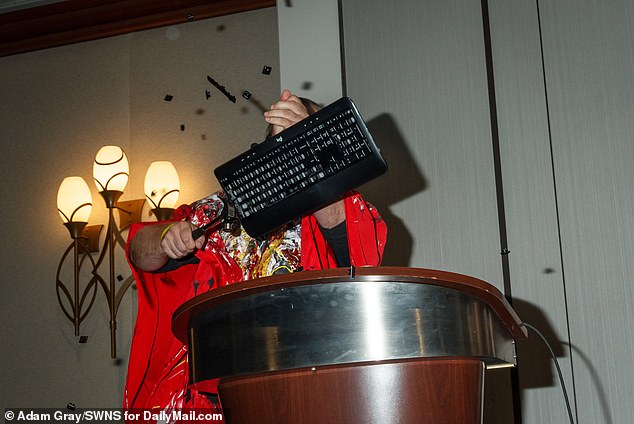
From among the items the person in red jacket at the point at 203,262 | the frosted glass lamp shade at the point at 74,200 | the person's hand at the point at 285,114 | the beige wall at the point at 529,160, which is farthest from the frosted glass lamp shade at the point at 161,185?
the person's hand at the point at 285,114

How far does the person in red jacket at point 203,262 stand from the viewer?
1.67 m

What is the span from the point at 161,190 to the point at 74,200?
393 mm

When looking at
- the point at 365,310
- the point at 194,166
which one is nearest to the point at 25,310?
the point at 194,166

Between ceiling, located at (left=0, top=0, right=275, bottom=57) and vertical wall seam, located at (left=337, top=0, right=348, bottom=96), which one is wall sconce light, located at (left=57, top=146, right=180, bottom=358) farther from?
vertical wall seam, located at (left=337, top=0, right=348, bottom=96)

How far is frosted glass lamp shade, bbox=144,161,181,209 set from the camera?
298 cm

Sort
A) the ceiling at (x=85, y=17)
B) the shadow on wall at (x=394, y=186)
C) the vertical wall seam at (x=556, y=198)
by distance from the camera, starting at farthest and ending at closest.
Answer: the ceiling at (x=85, y=17) → the shadow on wall at (x=394, y=186) → the vertical wall seam at (x=556, y=198)

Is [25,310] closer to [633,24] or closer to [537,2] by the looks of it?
[537,2]

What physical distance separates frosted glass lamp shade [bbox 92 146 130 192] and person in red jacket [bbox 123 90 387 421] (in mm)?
1223

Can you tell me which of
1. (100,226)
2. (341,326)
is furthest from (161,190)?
(341,326)

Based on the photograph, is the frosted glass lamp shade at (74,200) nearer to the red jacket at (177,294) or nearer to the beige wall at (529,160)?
the beige wall at (529,160)

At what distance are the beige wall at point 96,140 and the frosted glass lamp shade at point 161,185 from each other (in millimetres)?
77

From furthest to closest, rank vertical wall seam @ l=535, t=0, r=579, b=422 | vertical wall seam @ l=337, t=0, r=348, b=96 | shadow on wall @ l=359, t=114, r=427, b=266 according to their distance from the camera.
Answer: vertical wall seam @ l=337, t=0, r=348, b=96 → shadow on wall @ l=359, t=114, r=427, b=266 → vertical wall seam @ l=535, t=0, r=579, b=422

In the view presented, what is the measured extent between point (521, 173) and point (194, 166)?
132 cm

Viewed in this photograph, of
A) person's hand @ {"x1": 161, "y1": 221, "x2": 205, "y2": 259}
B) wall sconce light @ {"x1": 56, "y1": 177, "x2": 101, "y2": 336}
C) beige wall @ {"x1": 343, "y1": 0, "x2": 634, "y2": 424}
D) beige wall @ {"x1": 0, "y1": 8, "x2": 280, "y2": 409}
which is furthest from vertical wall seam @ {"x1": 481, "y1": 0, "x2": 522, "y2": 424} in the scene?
wall sconce light @ {"x1": 56, "y1": 177, "x2": 101, "y2": 336}
